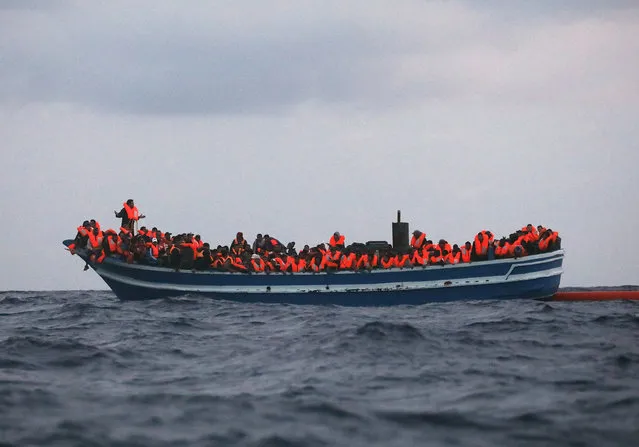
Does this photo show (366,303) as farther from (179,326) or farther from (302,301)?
(179,326)

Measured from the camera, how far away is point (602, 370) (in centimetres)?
1573

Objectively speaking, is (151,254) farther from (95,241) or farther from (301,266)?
(301,266)

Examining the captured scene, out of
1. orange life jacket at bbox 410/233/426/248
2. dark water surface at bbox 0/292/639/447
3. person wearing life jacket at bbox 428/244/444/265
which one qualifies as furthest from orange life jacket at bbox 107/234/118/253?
person wearing life jacket at bbox 428/244/444/265

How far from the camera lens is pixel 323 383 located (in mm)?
14852

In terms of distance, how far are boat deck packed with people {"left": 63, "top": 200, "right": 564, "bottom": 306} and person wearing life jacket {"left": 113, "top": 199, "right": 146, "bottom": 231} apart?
0.27 feet

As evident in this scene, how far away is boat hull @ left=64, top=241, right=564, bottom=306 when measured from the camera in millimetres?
33438

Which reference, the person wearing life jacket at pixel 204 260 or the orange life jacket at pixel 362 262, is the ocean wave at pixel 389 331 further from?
the person wearing life jacket at pixel 204 260

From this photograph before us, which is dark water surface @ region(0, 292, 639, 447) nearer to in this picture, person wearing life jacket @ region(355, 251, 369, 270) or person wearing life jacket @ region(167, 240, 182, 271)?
person wearing life jacket @ region(355, 251, 369, 270)

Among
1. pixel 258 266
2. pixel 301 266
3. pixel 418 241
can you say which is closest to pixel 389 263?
pixel 418 241

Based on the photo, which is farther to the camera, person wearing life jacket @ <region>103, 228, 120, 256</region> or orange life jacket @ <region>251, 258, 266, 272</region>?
person wearing life jacket @ <region>103, 228, 120, 256</region>

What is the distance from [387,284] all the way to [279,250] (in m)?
6.72

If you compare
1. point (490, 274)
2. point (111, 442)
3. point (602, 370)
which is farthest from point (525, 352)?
point (490, 274)

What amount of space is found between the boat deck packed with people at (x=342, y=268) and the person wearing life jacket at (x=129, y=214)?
83 mm

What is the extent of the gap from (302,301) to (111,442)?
24.2 meters
